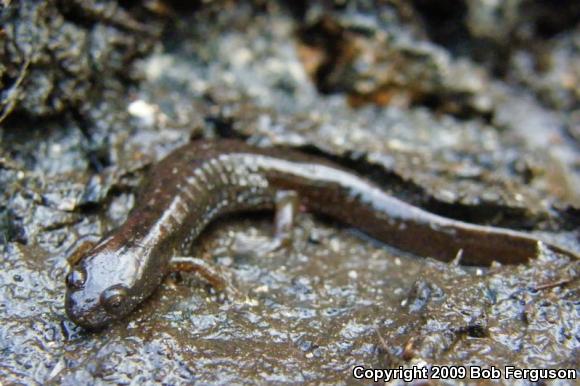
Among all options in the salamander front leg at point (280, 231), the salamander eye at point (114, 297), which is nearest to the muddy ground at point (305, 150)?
the salamander front leg at point (280, 231)

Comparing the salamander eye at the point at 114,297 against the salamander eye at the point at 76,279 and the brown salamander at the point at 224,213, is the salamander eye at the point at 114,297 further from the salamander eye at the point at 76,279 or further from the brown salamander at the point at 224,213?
the salamander eye at the point at 76,279

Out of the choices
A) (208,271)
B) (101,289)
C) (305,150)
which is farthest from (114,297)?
(305,150)

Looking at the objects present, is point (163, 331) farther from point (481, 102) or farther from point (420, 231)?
point (481, 102)

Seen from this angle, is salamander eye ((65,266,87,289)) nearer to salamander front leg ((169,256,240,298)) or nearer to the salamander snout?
the salamander snout

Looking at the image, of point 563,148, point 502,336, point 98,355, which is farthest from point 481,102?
point 98,355

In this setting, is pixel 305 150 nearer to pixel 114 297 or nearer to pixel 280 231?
pixel 280 231
